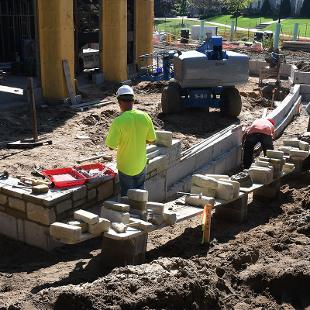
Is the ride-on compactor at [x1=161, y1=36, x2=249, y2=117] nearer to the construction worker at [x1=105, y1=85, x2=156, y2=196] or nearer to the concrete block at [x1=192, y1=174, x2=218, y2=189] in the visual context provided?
the concrete block at [x1=192, y1=174, x2=218, y2=189]

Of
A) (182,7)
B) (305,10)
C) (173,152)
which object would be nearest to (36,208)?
(173,152)

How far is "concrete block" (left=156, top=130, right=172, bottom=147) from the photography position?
26.4 feet

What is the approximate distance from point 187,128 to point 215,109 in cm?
A: 270

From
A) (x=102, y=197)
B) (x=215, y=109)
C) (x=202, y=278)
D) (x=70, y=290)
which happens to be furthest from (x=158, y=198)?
(x=215, y=109)

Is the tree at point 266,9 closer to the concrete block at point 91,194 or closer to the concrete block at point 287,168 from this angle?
the concrete block at point 287,168

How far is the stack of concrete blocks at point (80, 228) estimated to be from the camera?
Result: 513 centimetres

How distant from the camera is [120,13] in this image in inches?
691

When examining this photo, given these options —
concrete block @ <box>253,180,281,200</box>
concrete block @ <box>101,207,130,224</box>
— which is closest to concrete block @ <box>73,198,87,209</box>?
concrete block @ <box>101,207,130,224</box>

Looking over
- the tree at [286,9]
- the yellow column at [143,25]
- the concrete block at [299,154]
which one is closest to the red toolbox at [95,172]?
the concrete block at [299,154]

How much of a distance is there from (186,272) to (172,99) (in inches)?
366

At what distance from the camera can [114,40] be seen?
58.8ft

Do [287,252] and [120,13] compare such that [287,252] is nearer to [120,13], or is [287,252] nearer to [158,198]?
[158,198]

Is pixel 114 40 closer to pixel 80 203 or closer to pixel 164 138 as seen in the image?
pixel 164 138

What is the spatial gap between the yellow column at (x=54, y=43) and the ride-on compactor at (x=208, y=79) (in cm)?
308
